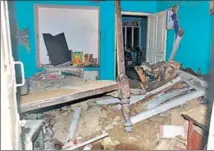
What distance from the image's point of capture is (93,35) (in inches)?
230

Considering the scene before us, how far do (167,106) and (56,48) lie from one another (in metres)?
3.66

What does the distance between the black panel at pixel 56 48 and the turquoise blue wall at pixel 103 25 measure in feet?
1.24

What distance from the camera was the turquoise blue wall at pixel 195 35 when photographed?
4.12 m

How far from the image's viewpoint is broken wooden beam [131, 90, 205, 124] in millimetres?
2838

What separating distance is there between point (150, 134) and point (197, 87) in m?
1.21

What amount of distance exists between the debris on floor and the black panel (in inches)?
95.0

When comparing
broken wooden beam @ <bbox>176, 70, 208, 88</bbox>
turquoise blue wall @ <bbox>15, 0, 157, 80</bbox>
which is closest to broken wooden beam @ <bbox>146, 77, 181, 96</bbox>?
broken wooden beam @ <bbox>176, 70, 208, 88</bbox>

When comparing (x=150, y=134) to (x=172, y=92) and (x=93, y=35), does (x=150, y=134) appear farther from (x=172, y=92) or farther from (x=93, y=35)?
(x=93, y=35)

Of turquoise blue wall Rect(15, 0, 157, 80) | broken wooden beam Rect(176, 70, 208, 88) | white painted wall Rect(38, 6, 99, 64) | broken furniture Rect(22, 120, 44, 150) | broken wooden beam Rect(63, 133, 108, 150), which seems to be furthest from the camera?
white painted wall Rect(38, 6, 99, 64)

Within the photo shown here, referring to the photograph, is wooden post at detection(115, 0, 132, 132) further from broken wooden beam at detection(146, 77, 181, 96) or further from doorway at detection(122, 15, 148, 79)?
doorway at detection(122, 15, 148, 79)

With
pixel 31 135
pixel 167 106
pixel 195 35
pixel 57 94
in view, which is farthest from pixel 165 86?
pixel 31 135

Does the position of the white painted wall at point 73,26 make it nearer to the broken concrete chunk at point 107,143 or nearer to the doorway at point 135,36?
the doorway at point 135,36

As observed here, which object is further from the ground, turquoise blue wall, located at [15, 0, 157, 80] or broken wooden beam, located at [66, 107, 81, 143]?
turquoise blue wall, located at [15, 0, 157, 80]


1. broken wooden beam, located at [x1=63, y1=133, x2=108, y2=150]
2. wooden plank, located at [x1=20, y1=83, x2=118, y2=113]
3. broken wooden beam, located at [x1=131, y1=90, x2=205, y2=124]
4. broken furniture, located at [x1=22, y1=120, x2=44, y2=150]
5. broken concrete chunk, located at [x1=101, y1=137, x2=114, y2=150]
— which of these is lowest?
broken concrete chunk, located at [x1=101, y1=137, x2=114, y2=150]
